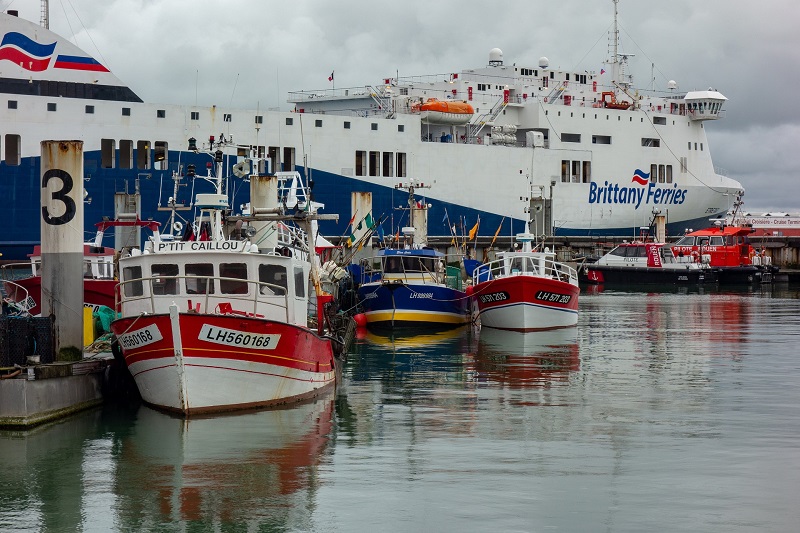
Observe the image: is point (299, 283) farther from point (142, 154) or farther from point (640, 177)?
point (640, 177)

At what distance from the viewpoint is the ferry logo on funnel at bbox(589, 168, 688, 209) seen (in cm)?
6662

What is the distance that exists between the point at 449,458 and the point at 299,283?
569cm

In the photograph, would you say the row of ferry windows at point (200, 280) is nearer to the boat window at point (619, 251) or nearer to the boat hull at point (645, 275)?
the boat hull at point (645, 275)

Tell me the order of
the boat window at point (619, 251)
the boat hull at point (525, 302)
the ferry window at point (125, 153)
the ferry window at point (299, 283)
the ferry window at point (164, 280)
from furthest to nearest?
the boat window at point (619, 251) → the ferry window at point (125, 153) → the boat hull at point (525, 302) → the ferry window at point (299, 283) → the ferry window at point (164, 280)

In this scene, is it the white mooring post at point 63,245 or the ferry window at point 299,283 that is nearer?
the white mooring post at point 63,245

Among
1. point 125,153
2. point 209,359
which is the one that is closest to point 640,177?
point 125,153

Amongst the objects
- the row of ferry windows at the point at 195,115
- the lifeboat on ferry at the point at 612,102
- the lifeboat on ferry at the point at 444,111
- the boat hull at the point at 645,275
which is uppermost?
the lifeboat on ferry at the point at 612,102

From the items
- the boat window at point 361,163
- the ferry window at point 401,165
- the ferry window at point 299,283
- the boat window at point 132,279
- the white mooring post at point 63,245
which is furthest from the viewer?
the ferry window at point 401,165

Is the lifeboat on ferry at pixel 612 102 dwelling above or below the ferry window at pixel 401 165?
above

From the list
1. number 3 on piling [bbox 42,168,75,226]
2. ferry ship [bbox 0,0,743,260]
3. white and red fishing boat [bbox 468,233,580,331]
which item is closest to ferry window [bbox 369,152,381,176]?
ferry ship [bbox 0,0,743,260]

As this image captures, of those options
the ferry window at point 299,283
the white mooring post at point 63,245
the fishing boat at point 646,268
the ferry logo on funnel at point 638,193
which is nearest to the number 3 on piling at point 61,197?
the white mooring post at point 63,245

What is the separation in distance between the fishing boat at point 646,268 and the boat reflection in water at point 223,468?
1750 inches

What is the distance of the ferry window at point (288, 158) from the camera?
53375mm

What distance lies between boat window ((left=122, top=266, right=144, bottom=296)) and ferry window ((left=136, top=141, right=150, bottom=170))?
3233 centimetres
